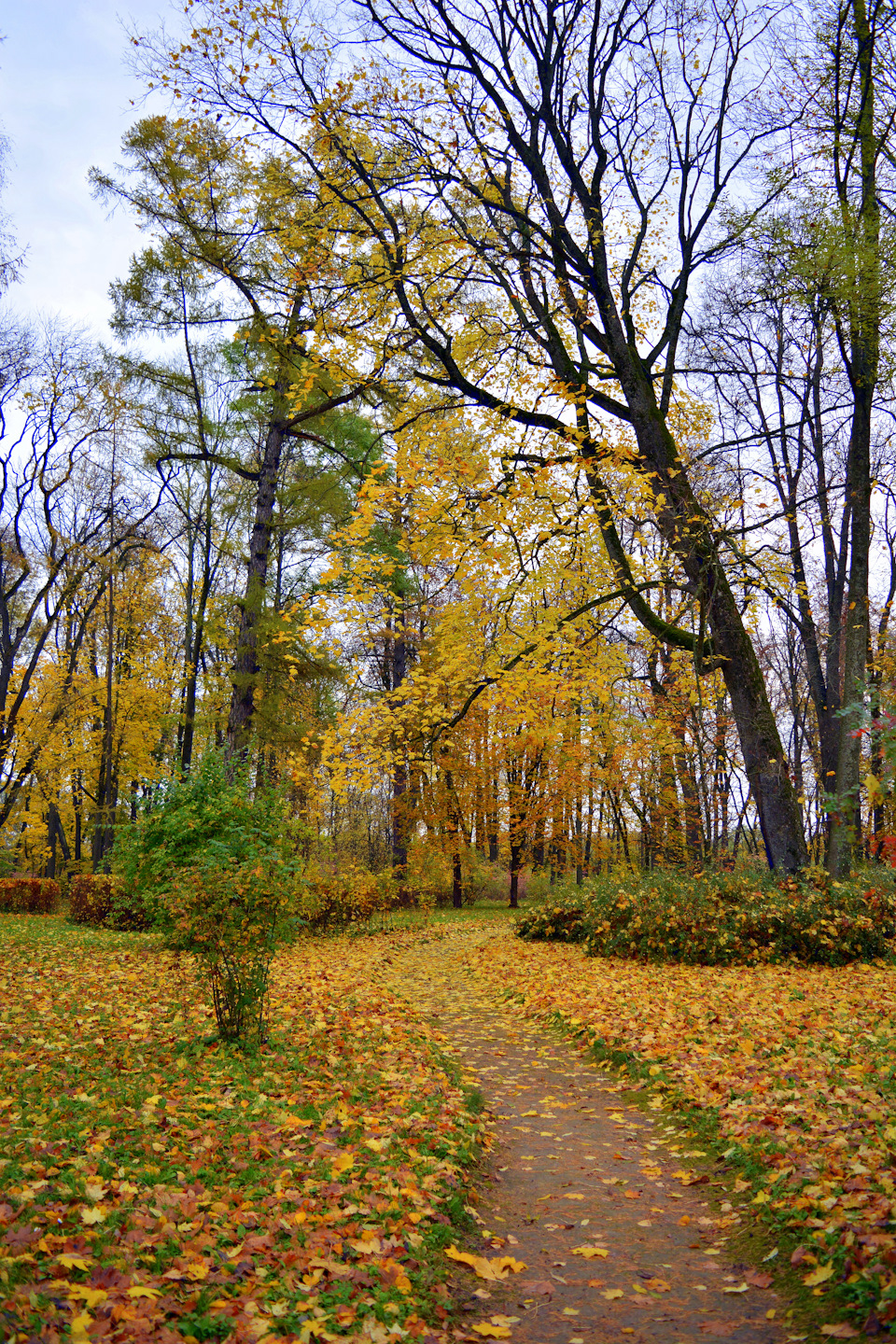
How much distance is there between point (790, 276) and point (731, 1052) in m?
9.75

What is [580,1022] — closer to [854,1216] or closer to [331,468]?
[854,1216]

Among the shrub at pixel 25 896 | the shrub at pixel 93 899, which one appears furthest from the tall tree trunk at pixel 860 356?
the shrub at pixel 25 896

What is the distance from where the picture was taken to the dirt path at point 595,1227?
2.84 metres

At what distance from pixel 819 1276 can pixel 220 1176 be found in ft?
8.10

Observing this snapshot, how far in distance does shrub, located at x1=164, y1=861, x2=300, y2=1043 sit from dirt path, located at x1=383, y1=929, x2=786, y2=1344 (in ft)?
5.89

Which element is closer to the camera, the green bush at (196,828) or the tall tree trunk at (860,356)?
the green bush at (196,828)

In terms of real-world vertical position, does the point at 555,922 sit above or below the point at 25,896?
above

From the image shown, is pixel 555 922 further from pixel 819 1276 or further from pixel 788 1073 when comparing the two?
pixel 819 1276

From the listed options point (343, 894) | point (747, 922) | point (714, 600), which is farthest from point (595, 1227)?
point (343, 894)

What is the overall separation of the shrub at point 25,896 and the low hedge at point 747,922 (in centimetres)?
1442

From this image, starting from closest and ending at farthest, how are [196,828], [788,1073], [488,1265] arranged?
1. [488,1265]
2. [788,1073]
3. [196,828]

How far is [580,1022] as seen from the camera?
7070 millimetres

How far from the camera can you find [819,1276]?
9.18 feet

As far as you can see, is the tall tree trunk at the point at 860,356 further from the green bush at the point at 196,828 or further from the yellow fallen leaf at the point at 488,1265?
the yellow fallen leaf at the point at 488,1265
